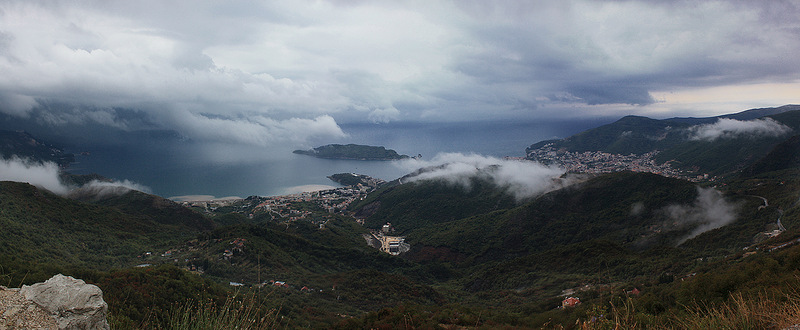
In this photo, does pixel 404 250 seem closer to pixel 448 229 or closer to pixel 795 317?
pixel 448 229

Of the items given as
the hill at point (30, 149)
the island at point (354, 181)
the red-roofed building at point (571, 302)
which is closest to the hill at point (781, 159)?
the red-roofed building at point (571, 302)

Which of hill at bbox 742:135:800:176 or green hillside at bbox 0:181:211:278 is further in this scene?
hill at bbox 742:135:800:176

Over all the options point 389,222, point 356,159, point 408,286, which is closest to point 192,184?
point 389,222

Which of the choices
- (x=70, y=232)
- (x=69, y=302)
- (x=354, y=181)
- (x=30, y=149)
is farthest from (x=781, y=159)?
(x=30, y=149)

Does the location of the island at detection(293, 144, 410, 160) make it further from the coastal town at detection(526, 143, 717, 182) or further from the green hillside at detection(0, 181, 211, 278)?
the green hillside at detection(0, 181, 211, 278)

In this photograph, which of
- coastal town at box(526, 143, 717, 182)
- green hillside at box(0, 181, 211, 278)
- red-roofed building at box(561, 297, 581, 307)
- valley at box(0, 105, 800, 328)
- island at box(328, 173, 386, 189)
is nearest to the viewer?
valley at box(0, 105, 800, 328)

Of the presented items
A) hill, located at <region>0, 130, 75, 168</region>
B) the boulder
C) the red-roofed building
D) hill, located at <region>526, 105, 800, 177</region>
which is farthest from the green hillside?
hill, located at <region>0, 130, 75, 168</region>

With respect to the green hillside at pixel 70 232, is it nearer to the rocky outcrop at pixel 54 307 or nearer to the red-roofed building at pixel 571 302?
the rocky outcrop at pixel 54 307

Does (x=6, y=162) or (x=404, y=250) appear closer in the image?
(x=404, y=250)

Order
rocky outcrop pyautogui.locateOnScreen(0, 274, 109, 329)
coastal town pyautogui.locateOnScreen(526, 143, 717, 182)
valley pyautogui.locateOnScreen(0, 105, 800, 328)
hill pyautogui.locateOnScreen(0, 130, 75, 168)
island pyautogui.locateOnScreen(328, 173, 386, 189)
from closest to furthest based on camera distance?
rocky outcrop pyautogui.locateOnScreen(0, 274, 109, 329) → valley pyautogui.locateOnScreen(0, 105, 800, 328) → coastal town pyautogui.locateOnScreen(526, 143, 717, 182) → hill pyautogui.locateOnScreen(0, 130, 75, 168) → island pyautogui.locateOnScreen(328, 173, 386, 189)
